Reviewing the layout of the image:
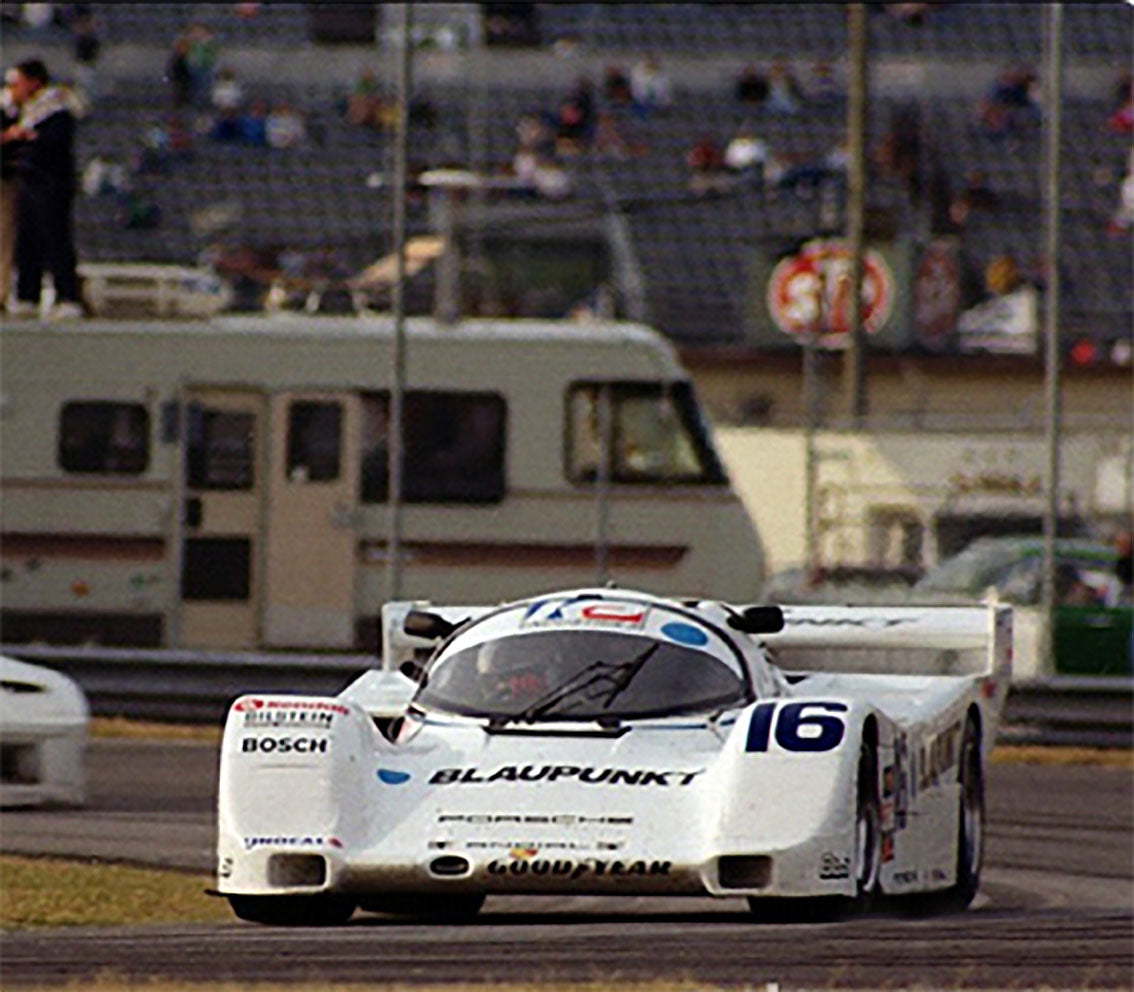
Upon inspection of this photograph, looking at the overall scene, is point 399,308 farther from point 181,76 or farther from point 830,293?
point 181,76

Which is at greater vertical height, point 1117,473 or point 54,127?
point 54,127

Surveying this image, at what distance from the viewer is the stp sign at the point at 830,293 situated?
45.8m

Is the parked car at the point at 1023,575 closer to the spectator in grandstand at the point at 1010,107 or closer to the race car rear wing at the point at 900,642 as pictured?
the race car rear wing at the point at 900,642

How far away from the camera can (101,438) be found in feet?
85.7

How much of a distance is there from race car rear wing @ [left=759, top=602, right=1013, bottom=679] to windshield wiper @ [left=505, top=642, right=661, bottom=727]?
209cm

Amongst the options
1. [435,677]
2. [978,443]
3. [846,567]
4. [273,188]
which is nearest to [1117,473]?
[978,443]

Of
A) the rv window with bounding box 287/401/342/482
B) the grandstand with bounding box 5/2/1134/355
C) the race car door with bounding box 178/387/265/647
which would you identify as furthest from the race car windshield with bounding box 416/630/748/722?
the grandstand with bounding box 5/2/1134/355

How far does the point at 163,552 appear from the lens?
25938mm

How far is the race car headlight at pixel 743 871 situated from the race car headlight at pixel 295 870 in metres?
1.26

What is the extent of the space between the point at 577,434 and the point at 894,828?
13.8 metres

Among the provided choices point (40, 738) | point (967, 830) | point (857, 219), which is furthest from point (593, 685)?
point (857, 219)

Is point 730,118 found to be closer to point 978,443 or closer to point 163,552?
point 978,443

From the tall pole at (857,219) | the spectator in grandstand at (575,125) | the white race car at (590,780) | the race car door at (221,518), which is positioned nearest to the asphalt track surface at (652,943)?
the white race car at (590,780)

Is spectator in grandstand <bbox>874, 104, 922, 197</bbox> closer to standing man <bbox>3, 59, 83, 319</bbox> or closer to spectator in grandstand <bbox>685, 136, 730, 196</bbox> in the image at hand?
spectator in grandstand <bbox>685, 136, 730, 196</bbox>
